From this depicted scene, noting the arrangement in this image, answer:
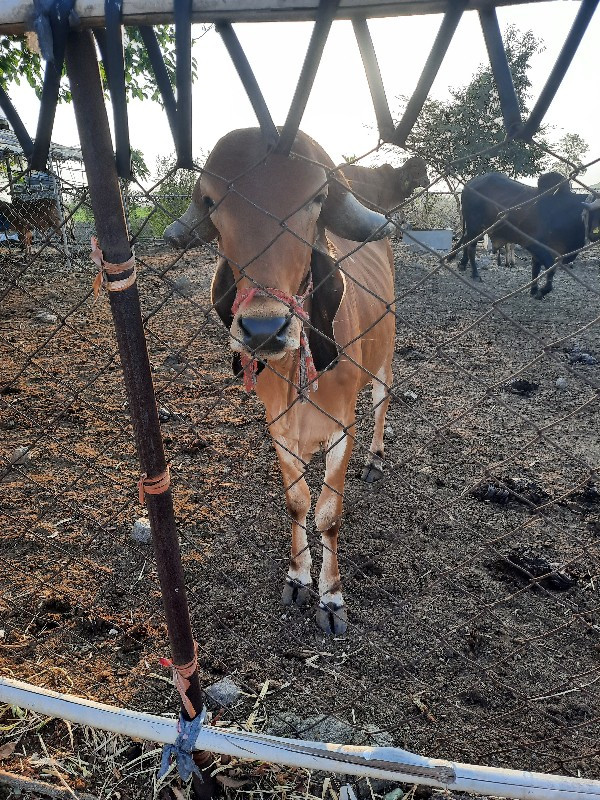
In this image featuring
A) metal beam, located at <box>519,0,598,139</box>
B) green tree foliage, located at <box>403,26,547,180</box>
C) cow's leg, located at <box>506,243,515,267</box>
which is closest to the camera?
metal beam, located at <box>519,0,598,139</box>

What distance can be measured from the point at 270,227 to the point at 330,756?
1480 millimetres

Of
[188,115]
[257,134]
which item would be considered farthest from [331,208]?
[188,115]

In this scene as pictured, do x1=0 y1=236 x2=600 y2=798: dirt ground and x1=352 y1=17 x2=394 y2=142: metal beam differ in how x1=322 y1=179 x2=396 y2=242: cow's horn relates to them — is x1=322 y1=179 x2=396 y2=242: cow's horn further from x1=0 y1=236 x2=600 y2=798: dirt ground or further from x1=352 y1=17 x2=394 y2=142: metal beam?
x1=352 y1=17 x2=394 y2=142: metal beam

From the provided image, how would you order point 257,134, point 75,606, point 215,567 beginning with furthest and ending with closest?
1. point 215,567
2. point 75,606
3. point 257,134

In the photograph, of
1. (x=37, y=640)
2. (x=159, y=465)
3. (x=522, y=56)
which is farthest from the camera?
(x=522, y=56)

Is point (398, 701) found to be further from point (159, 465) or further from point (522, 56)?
point (522, 56)

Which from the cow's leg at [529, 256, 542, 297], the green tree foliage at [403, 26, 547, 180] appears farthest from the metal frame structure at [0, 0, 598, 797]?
the green tree foliage at [403, 26, 547, 180]

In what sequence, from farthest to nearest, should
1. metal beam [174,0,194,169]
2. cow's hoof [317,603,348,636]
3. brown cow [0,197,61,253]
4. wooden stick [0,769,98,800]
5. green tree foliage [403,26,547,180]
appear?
green tree foliage [403,26,547,180] → brown cow [0,197,61,253] → cow's hoof [317,603,348,636] → wooden stick [0,769,98,800] → metal beam [174,0,194,169]

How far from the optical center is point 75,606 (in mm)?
2650

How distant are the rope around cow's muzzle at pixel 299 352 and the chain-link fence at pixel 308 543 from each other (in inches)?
0.7

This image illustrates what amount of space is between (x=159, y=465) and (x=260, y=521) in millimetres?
1965

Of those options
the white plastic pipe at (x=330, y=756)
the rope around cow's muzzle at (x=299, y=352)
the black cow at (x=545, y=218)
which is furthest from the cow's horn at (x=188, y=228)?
the black cow at (x=545, y=218)

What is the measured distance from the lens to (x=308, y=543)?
307cm

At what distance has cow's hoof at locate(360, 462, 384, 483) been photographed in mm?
3852
